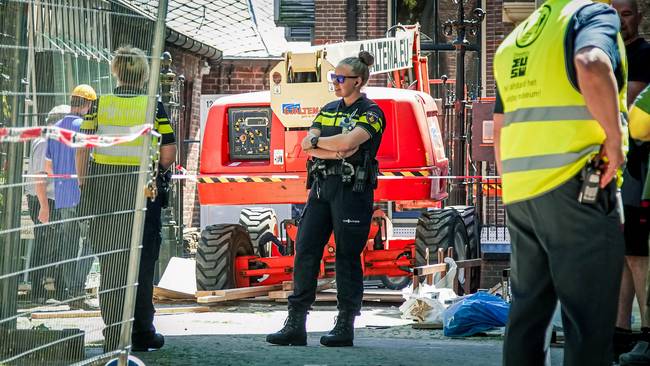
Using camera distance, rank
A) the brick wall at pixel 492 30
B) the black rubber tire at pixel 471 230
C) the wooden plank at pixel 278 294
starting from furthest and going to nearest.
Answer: the brick wall at pixel 492 30
the black rubber tire at pixel 471 230
the wooden plank at pixel 278 294

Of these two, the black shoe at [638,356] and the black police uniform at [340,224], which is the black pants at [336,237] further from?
the black shoe at [638,356]

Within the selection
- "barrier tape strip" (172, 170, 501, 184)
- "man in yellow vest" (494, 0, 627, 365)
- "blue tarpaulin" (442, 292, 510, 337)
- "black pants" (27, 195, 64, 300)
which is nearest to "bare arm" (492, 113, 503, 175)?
"man in yellow vest" (494, 0, 627, 365)

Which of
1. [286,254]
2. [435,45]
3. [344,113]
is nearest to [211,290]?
[286,254]

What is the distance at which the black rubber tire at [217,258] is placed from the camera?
1395 centimetres

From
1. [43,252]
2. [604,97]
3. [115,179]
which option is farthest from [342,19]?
[604,97]

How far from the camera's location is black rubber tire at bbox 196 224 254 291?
13.9 meters

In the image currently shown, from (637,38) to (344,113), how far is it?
2103mm

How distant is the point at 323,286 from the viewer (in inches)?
579

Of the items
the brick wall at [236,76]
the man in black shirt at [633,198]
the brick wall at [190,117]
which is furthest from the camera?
the brick wall at [236,76]

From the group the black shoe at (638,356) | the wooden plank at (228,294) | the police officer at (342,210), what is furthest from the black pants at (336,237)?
the wooden plank at (228,294)

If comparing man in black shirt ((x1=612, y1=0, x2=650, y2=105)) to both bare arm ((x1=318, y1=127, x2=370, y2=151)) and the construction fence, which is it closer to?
bare arm ((x1=318, y1=127, x2=370, y2=151))

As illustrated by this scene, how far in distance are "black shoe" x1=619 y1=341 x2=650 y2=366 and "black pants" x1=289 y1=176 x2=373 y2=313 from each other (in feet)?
7.07

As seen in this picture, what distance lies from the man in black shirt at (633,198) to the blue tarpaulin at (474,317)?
1.90 metres

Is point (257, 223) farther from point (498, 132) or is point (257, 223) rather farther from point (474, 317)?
point (498, 132)
